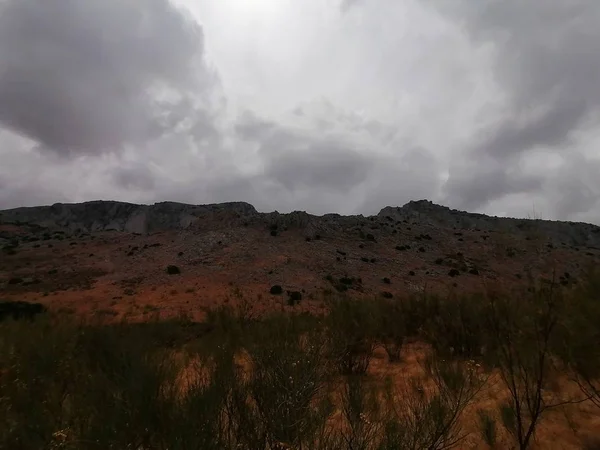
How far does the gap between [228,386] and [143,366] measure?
1042 millimetres

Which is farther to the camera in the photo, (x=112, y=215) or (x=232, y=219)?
(x=112, y=215)

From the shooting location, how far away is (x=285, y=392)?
4211 millimetres

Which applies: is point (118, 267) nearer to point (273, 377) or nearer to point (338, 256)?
point (338, 256)

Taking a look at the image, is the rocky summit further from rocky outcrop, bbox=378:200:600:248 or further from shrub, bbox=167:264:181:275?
rocky outcrop, bbox=378:200:600:248

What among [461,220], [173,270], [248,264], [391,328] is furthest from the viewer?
[461,220]

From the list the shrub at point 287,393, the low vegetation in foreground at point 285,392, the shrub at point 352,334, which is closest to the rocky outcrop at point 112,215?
the shrub at point 352,334

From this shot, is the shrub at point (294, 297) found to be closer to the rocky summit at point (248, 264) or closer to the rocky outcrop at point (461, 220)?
the rocky summit at point (248, 264)

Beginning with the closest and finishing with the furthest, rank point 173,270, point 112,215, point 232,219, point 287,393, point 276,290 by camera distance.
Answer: point 287,393
point 276,290
point 173,270
point 232,219
point 112,215

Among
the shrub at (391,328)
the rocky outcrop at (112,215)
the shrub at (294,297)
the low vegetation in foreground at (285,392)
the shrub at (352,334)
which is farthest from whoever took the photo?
the rocky outcrop at (112,215)

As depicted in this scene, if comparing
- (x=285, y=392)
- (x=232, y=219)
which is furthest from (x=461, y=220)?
(x=285, y=392)

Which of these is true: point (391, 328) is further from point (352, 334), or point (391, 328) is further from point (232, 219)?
point (232, 219)

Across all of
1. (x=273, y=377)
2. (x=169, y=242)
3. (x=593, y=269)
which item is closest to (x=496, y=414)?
(x=593, y=269)

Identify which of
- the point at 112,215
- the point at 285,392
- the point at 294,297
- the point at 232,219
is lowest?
the point at 294,297

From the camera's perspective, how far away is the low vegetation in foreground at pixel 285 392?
370cm
